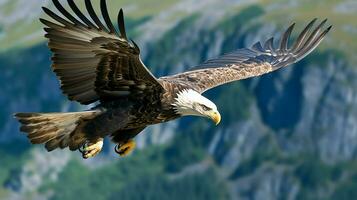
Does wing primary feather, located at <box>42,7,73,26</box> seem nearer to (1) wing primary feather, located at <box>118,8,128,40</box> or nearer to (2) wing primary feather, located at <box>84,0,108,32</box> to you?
(2) wing primary feather, located at <box>84,0,108,32</box>

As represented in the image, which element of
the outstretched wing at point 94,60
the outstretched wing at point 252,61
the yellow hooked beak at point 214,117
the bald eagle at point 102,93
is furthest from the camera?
the outstretched wing at point 252,61

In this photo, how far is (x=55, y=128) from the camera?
668 inches

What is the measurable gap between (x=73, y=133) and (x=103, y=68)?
1.29 m

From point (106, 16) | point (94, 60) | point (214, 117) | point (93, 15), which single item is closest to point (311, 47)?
point (214, 117)

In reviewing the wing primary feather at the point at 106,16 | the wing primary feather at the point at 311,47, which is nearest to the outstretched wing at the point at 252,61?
the wing primary feather at the point at 311,47

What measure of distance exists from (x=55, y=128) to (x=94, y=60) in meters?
1.41

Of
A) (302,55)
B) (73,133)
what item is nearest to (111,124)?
(73,133)

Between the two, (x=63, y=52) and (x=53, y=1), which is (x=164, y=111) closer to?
(x=63, y=52)

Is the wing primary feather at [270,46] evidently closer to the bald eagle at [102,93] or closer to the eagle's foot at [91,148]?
the bald eagle at [102,93]

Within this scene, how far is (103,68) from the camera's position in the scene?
657 inches

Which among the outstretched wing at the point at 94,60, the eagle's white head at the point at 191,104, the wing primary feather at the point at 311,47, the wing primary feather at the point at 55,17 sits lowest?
the eagle's white head at the point at 191,104

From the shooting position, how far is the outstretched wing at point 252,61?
2002 centimetres

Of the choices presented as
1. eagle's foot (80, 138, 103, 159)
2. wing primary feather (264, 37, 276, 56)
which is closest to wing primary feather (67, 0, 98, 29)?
eagle's foot (80, 138, 103, 159)

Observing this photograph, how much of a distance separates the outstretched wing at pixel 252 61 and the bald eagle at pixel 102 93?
154 centimetres
